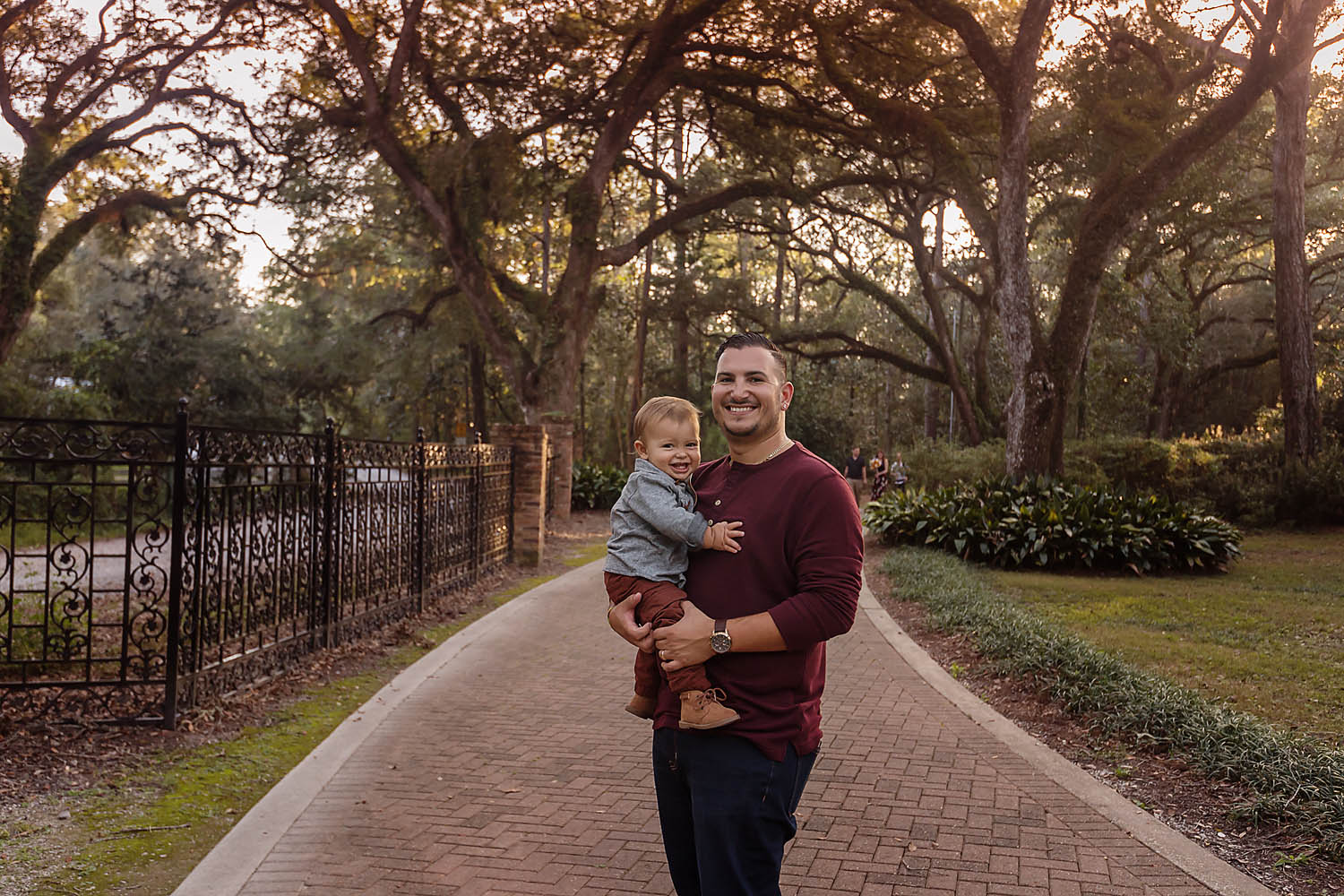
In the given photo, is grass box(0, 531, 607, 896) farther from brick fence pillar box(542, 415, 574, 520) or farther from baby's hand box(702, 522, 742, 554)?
brick fence pillar box(542, 415, 574, 520)

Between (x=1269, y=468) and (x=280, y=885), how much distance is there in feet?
73.1

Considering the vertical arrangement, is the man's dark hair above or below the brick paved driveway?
above

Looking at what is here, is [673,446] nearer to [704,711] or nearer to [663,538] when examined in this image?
[663,538]

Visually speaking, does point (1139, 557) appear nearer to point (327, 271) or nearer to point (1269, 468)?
point (1269, 468)

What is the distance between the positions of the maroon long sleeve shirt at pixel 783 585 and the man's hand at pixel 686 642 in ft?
0.28

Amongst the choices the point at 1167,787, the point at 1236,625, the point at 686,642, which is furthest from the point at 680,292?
the point at 686,642

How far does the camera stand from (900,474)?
30.8m

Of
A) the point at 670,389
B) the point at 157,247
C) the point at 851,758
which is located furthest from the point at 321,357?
the point at 851,758

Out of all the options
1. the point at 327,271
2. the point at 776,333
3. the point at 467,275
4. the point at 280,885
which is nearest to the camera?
the point at 280,885

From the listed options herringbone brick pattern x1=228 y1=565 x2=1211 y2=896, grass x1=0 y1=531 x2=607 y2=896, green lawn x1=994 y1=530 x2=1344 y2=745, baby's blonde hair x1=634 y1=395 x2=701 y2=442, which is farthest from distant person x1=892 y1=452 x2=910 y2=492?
baby's blonde hair x1=634 y1=395 x2=701 y2=442

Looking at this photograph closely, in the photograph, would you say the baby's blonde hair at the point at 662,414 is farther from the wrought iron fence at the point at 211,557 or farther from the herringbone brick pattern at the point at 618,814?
the wrought iron fence at the point at 211,557

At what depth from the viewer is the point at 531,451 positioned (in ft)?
51.7

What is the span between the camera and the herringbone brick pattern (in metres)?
4.49

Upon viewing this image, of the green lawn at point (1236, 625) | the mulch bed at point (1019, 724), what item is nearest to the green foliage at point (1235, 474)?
the green lawn at point (1236, 625)
